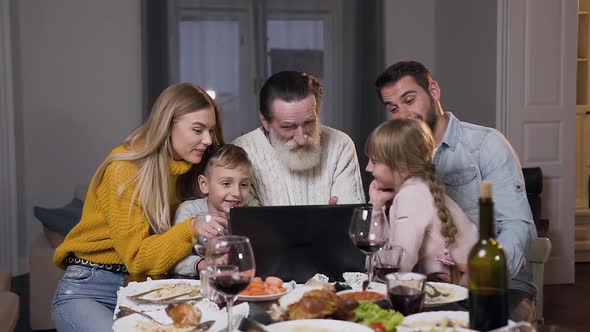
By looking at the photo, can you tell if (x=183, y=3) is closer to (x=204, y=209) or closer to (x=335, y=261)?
(x=204, y=209)

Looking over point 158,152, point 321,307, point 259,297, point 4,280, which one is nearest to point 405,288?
point 321,307

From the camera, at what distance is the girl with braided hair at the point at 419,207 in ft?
7.66

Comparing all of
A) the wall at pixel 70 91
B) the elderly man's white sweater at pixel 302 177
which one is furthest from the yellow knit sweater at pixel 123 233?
the wall at pixel 70 91

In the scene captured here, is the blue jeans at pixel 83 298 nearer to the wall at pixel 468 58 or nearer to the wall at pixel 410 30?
the wall at pixel 468 58

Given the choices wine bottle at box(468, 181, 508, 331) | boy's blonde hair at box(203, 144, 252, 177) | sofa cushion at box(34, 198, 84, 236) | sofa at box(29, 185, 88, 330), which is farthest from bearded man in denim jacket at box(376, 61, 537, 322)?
sofa at box(29, 185, 88, 330)

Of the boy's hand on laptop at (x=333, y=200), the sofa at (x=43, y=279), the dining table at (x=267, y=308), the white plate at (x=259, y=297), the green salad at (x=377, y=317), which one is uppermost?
the boy's hand on laptop at (x=333, y=200)

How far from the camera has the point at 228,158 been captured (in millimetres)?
2697

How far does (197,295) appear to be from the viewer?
2021 mm

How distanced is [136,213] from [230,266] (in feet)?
3.19

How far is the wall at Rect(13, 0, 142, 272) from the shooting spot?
249 inches

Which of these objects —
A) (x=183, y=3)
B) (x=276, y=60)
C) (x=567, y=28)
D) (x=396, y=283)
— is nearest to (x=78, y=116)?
(x=183, y=3)

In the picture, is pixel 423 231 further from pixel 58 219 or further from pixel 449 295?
pixel 58 219

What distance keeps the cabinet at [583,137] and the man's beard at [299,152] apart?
390 centimetres

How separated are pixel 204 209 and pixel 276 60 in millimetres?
4246
